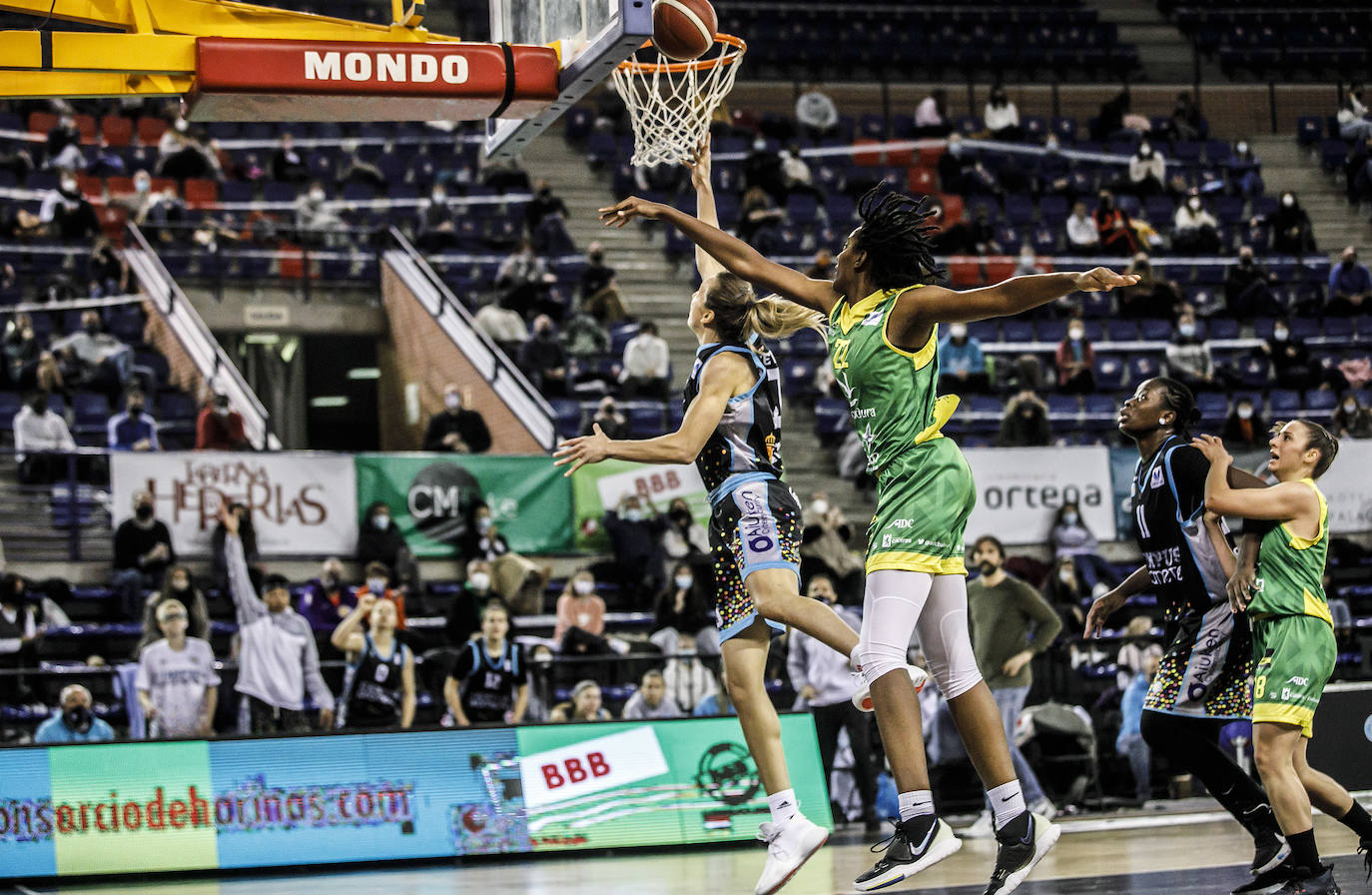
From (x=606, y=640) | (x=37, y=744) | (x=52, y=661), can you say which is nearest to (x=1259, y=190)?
(x=606, y=640)

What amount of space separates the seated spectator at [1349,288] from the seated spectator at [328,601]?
621 inches

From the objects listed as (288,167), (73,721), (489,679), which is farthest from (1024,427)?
(288,167)

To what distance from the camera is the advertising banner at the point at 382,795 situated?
9.90 meters

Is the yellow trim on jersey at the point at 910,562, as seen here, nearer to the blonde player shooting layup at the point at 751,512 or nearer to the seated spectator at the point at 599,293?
the blonde player shooting layup at the point at 751,512

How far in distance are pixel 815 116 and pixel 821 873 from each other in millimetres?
20669

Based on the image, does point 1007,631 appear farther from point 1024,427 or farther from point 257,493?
point 257,493

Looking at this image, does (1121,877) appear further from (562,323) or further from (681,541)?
(562,323)

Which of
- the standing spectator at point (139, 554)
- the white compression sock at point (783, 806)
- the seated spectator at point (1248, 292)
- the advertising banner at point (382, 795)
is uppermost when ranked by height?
the seated spectator at point (1248, 292)

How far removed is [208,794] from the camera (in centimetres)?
1014

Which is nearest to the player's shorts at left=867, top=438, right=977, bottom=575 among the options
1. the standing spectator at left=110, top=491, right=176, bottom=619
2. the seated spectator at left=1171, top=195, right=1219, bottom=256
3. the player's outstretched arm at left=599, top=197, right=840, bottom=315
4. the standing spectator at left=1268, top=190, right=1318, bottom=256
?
the player's outstretched arm at left=599, top=197, right=840, bottom=315

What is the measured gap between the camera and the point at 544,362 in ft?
64.1

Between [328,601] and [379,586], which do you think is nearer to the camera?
[379,586]

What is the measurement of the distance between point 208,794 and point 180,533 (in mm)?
6219

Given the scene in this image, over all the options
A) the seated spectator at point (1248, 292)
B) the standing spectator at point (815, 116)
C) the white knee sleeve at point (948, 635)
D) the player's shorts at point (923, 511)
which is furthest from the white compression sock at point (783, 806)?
the standing spectator at point (815, 116)
